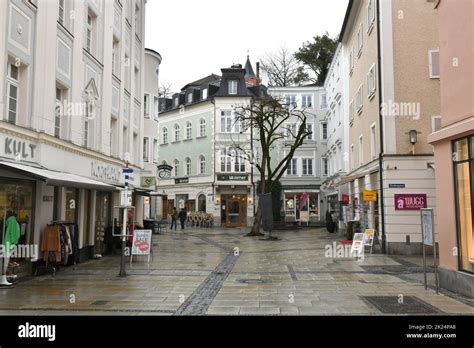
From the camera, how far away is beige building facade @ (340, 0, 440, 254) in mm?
18297

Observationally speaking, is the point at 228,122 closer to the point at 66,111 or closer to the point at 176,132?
the point at 176,132

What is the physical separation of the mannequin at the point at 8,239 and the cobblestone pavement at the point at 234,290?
430 mm

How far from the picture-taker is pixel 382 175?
61.8ft

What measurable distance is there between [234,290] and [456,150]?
5.81m

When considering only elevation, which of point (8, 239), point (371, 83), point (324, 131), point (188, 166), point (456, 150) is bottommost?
point (8, 239)

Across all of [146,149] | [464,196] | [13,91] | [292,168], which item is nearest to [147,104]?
[146,149]

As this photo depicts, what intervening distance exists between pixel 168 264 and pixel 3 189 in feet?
19.0

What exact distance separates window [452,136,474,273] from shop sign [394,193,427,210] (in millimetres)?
8335

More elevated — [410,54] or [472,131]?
[410,54]

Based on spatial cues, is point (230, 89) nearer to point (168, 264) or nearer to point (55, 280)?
point (168, 264)

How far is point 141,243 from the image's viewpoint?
1496 cm

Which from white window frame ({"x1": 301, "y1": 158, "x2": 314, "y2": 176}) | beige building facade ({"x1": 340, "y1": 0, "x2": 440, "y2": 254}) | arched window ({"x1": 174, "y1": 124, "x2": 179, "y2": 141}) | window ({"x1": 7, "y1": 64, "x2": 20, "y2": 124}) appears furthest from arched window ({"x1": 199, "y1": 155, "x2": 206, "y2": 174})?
window ({"x1": 7, "y1": 64, "x2": 20, "y2": 124})
